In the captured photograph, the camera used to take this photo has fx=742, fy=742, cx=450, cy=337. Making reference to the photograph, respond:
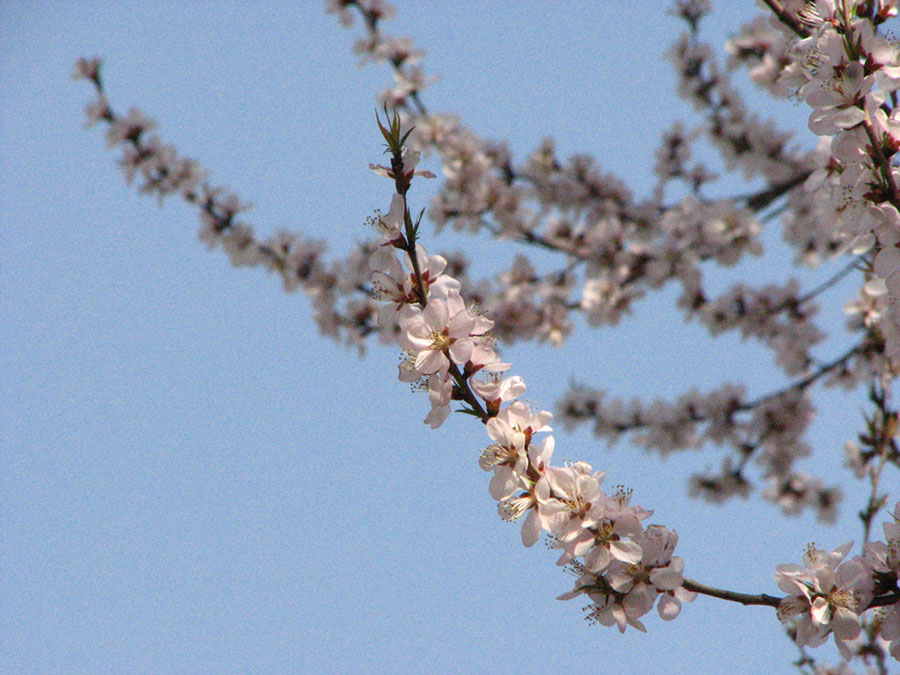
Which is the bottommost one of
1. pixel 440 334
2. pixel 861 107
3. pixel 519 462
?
pixel 519 462

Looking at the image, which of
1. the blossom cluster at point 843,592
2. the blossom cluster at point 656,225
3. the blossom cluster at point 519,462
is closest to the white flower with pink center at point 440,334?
the blossom cluster at point 519,462

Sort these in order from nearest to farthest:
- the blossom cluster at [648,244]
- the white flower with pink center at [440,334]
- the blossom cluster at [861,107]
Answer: the white flower with pink center at [440,334] → the blossom cluster at [861,107] → the blossom cluster at [648,244]

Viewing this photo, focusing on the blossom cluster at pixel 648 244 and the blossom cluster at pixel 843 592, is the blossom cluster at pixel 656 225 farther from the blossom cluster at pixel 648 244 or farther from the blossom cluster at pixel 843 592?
the blossom cluster at pixel 843 592

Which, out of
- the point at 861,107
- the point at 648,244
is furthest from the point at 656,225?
the point at 861,107

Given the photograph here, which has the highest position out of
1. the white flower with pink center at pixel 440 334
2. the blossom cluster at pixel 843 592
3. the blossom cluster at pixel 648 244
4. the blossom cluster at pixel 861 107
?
the blossom cluster at pixel 648 244

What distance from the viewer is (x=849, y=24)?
2.43m

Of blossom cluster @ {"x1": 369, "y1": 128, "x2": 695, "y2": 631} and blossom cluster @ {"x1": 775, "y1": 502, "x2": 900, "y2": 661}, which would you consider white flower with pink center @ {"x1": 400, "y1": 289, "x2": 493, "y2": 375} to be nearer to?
blossom cluster @ {"x1": 369, "y1": 128, "x2": 695, "y2": 631}

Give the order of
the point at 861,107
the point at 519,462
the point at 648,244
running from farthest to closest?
the point at 648,244
the point at 861,107
the point at 519,462

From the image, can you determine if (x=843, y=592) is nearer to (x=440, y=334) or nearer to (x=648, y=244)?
(x=440, y=334)

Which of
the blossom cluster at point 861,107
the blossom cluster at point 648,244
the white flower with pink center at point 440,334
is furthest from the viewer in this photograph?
the blossom cluster at point 648,244

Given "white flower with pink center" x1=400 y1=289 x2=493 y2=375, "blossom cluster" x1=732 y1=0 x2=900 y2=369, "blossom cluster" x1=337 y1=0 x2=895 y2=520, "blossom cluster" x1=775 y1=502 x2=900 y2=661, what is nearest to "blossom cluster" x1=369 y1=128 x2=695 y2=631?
"white flower with pink center" x1=400 y1=289 x2=493 y2=375

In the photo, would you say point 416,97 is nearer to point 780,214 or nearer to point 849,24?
point 780,214

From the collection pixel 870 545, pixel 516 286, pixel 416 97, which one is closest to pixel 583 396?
Answer: pixel 516 286

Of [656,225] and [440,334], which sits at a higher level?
[656,225]
